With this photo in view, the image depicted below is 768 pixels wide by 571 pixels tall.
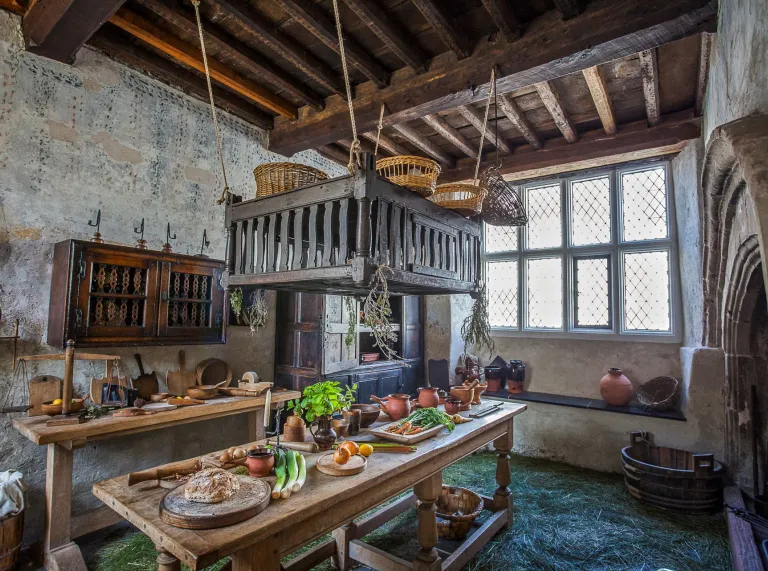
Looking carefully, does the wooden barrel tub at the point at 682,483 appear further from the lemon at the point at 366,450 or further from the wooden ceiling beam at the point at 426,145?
the wooden ceiling beam at the point at 426,145

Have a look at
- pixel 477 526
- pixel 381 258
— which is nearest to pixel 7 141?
pixel 381 258

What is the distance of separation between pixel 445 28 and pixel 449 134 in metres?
1.79

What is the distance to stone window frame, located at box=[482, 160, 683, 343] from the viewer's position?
4754 mm

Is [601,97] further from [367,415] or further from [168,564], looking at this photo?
[168,564]

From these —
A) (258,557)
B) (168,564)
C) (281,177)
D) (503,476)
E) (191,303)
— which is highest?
(281,177)

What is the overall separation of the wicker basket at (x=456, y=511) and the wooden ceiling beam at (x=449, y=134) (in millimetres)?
3369

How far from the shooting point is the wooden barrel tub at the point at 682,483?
345 centimetres

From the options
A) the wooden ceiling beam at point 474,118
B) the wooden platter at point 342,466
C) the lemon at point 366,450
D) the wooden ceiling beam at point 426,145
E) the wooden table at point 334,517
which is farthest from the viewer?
the wooden ceiling beam at point 426,145

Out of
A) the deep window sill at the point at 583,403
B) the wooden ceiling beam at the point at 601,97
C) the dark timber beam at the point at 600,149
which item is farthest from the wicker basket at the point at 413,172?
the deep window sill at the point at 583,403

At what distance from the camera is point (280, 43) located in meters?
3.11

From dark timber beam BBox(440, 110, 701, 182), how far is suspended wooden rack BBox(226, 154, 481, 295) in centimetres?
294

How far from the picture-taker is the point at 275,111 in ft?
13.9

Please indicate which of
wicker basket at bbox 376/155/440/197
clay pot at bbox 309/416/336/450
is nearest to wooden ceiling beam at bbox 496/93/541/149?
wicker basket at bbox 376/155/440/197

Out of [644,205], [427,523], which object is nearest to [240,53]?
[427,523]
